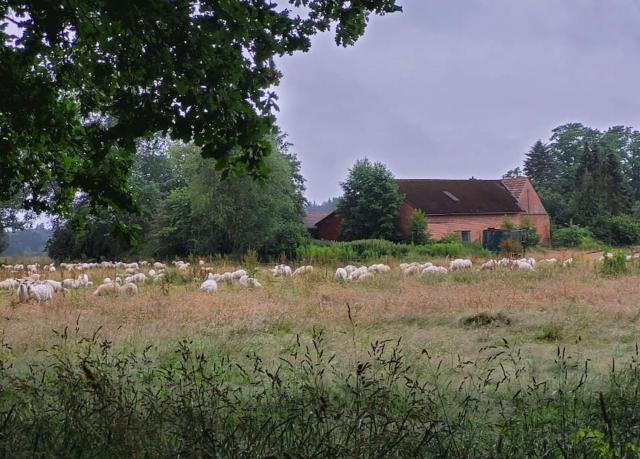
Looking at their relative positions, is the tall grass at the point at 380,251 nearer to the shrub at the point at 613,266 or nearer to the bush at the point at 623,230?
the shrub at the point at 613,266

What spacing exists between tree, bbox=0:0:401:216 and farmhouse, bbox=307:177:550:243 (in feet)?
112

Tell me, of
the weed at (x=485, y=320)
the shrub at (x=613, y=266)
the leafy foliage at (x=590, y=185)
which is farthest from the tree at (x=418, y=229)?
the weed at (x=485, y=320)

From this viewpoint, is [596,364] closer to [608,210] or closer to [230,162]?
[230,162]

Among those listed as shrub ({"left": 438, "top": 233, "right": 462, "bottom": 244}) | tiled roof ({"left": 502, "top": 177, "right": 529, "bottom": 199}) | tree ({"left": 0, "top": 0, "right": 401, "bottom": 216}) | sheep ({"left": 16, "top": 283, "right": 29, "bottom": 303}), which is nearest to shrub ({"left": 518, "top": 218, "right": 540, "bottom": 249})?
shrub ({"left": 438, "top": 233, "right": 462, "bottom": 244})

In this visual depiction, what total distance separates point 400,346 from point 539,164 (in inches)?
2907

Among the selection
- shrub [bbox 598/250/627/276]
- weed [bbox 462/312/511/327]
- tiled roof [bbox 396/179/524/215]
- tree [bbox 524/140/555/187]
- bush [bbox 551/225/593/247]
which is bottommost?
weed [bbox 462/312/511/327]

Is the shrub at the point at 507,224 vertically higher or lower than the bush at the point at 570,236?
higher

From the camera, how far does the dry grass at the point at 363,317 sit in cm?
768

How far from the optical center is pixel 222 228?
3247cm

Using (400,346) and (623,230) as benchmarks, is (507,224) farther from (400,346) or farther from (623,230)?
(400,346)

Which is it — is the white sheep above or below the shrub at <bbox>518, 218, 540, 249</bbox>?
below

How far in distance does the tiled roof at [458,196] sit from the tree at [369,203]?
114 inches

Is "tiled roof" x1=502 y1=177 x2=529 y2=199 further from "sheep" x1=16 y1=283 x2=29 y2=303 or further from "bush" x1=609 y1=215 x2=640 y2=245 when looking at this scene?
"sheep" x1=16 y1=283 x2=29 y2=303

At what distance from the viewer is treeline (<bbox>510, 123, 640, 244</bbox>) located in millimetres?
47625
